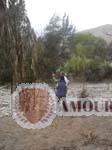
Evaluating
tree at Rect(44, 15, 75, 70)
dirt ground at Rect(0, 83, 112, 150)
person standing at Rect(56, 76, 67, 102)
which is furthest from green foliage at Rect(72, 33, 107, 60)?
dirt ground at Rect(0, 83, 112, 150)

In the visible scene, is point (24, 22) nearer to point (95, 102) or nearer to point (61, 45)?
point (95, 102)

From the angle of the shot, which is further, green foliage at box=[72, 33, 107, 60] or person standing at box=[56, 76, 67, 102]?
green foliage at box=[72, 33, 107, 60]

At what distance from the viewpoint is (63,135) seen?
10.9 metres

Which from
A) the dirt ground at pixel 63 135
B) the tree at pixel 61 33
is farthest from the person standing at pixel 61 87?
the tree at pixel 61 33

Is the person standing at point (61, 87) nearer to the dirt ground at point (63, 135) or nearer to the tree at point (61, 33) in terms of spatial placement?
the dirt ground at point (63, 135)

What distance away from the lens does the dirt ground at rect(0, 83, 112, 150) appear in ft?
32.9

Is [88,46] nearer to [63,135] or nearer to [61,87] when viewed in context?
[61,87]

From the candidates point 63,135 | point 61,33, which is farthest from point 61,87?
point 61,33

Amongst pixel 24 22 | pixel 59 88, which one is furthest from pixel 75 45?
pixel 24 22

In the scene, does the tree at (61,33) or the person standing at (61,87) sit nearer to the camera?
the person standing at (61,87)

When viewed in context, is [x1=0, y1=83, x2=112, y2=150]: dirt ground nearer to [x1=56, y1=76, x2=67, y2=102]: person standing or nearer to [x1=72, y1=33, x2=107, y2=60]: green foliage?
[x1=56, y1=76, x2=67, y2=102]: person standing

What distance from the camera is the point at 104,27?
3469 inches

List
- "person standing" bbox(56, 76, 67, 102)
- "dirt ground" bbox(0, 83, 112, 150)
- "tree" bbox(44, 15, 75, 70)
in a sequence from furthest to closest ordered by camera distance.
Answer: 1. "tree" bbox(44, 15, 75, 70)
2. "person standing" bbox(56, 76, 67, 102)
3. "dirt ground" bbox(0, 83, 112, 150)

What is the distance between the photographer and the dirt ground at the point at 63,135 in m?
10.0
